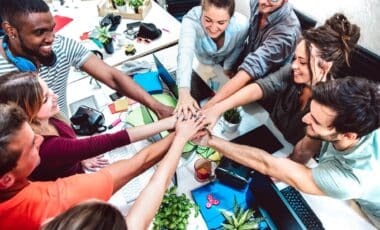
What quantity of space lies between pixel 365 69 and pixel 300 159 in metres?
0.85

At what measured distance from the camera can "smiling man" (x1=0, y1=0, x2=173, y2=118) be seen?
4.66 ft

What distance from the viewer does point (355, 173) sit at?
1.19 meters

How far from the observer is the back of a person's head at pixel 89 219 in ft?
2.42

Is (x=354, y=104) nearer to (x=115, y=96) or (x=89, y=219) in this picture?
(x=89, y=219)

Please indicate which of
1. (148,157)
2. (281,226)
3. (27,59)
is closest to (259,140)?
(281,226)

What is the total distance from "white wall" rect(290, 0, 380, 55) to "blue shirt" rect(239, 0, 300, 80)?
26.8 inches

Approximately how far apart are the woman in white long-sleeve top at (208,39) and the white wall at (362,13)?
810 mm

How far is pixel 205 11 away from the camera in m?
1.86

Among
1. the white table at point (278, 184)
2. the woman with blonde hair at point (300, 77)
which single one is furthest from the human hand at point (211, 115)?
the white table at point (278, 184)

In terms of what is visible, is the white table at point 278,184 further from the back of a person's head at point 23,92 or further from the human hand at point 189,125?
the back of a person's head at point 23,92

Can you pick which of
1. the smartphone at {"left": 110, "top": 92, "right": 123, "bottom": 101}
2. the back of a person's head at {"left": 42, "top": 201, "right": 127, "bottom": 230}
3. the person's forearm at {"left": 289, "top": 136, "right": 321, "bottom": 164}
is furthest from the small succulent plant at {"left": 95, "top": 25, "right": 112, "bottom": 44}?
the back of a person's head at {"left": 42, "top": 201, "right": 127, "bottom": 230}

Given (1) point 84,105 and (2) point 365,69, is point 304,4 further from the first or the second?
(1) point 84,105

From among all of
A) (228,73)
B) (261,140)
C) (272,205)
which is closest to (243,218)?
(272,205)

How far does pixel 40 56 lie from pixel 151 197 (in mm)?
960
